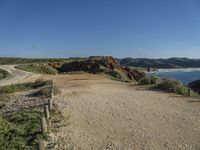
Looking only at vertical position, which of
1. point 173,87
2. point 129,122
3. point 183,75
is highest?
point 173,87

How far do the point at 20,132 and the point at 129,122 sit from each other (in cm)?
450

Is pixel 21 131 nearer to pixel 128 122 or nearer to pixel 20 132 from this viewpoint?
pixel 20 132

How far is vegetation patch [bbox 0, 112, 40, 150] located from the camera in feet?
30.1

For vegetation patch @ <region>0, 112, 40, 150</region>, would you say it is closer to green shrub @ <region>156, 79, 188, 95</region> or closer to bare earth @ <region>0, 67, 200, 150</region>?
bare earth @ <region>0, 67, 200, 150</region>

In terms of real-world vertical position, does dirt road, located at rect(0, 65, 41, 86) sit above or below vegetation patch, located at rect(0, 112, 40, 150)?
below

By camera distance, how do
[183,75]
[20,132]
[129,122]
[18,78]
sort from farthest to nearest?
[183,75] < [18,78] < [129,122] < [20,132]

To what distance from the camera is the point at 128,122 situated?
473 inches

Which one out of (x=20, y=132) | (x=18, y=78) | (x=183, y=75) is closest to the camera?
(x=20, y=132)

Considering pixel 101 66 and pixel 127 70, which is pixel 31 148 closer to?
pixel 101 66

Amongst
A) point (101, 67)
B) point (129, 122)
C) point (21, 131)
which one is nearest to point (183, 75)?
point (101, 67)

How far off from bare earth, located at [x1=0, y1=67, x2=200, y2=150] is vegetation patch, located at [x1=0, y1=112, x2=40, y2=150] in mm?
843

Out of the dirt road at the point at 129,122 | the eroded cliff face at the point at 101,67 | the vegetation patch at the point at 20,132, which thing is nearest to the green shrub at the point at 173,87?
the dirt road at the point at 129,122

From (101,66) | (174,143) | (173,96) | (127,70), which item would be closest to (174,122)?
(174,143)

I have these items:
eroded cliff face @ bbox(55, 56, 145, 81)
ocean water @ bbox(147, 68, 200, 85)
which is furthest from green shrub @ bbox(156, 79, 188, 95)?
ocean water @ bbox(147, 68, 200, 85)
